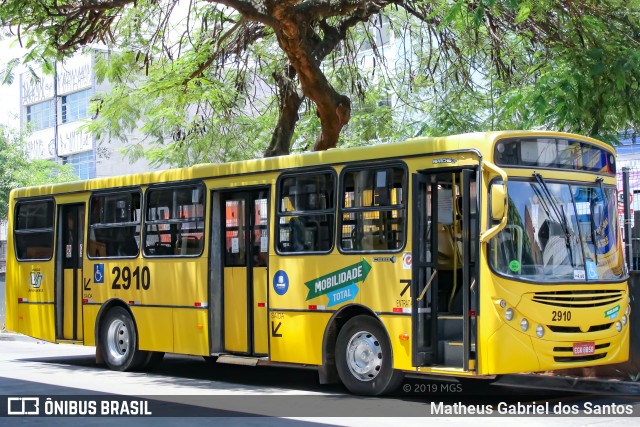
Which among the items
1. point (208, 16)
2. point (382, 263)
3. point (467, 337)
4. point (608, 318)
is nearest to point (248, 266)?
point (382, 263)

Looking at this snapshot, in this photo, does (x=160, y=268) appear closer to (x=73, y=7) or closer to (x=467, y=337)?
(x=73, y=7)

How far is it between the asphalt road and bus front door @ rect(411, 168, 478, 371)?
27.3 inches

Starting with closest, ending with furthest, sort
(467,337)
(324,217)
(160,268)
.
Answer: (467,337) → (324,217) → (160,268)

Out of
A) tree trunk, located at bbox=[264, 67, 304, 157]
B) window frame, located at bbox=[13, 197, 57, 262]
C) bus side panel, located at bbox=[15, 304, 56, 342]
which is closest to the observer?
bus side panel, located at bbox=[15, 304, 56, 342]

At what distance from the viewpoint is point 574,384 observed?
1306 cm

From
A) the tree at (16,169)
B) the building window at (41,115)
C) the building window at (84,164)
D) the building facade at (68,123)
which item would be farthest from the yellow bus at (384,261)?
the building window at (41,115)

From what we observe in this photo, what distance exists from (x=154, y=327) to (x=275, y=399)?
156 inches

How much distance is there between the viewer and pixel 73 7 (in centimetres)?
1596

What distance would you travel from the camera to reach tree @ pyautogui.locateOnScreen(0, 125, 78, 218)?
4322cm

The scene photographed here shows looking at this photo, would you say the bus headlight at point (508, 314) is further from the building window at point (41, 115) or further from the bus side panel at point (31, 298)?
the building window at point (41, 115)

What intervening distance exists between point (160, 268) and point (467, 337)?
6056 millimetres

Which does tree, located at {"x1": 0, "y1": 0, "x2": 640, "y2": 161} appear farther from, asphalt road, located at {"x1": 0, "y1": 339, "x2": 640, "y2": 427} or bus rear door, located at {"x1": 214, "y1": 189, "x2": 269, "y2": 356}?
asphalt road, located at {"x1": 0, "y1": 339, "x2": 640, "y2": 427}

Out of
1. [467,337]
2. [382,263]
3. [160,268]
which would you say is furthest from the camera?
[160,268]

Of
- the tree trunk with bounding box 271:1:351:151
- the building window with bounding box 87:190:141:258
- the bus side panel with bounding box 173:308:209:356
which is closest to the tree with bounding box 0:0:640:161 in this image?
the tree trunk with bounding box 271:1:351:151
